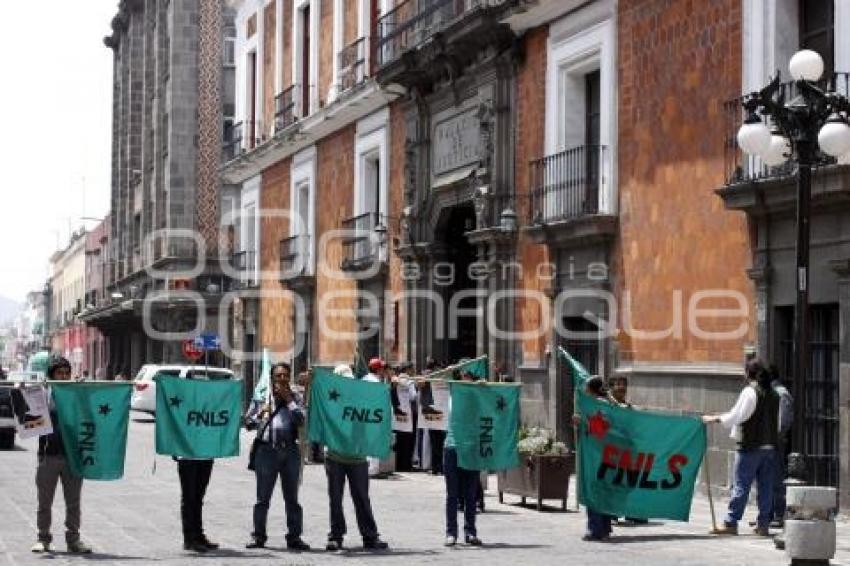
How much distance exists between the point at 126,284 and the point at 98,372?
1505 centimetres

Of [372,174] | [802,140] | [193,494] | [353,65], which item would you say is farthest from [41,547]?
[353,65]

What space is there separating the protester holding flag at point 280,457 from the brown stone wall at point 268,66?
25214mm

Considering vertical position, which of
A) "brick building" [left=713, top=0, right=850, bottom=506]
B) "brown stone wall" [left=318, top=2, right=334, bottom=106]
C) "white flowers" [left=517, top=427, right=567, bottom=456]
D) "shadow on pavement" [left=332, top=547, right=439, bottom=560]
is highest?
"brown stone wall" [left=318, top=2, right=334, bottom=106]

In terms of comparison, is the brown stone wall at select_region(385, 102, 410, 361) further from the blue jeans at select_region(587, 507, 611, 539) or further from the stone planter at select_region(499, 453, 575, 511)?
the blue jeans at select_region(587, 507, 611, 539)

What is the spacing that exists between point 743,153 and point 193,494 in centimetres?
808

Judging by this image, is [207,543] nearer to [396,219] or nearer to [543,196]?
[543,196]

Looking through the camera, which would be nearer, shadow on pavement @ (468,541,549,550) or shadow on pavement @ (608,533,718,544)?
shadow on pavement @ (468,541,549,550)

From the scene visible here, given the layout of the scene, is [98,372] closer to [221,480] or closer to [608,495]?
[221,480]

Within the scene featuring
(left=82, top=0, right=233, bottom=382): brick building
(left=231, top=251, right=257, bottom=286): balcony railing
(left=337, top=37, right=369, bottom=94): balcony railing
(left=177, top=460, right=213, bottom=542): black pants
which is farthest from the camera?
(left=82, top=0, right=233, bottom=382): brick building

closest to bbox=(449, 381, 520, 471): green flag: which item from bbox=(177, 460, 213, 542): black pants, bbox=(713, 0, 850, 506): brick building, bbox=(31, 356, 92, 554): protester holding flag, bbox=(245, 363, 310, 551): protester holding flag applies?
bbox=(245, 363, 310, 551): protester holding flag

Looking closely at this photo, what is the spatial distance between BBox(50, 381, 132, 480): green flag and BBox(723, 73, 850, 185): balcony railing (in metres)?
7.53

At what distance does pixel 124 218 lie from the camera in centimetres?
6638

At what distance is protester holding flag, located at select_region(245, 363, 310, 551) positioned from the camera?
43.9 feet

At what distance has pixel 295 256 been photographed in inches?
1406
